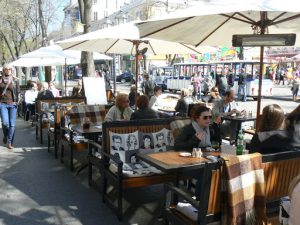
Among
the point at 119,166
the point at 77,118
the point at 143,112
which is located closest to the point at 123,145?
the point at 119,166

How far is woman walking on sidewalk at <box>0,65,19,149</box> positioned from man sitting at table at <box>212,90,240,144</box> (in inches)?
178

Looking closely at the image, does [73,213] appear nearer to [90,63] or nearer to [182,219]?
[182,219]

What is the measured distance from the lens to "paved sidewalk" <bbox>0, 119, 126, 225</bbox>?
15.8 feet

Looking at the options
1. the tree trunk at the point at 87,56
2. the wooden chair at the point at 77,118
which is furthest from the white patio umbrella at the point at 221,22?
the tree trunk at the point at 87,56

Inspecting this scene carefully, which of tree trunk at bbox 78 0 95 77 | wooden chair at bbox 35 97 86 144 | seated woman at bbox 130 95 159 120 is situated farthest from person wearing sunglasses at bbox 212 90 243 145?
tree trunk at bbox 78 0 95 77

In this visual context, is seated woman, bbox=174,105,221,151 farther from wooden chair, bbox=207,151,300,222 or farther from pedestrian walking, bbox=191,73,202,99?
pedestrian walking, bbox=191,73,202,99

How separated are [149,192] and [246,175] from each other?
2.78 meters

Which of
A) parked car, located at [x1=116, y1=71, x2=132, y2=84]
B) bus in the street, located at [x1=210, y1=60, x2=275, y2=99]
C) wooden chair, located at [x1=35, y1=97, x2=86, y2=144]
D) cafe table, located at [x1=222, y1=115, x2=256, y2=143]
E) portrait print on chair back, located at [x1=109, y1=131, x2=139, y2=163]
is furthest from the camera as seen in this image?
parked car, located at [x1=116, y1=71, x2=132, y2=84]

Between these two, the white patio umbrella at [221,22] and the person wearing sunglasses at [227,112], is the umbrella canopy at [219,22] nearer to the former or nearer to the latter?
the white patio umbrella at [221,22]

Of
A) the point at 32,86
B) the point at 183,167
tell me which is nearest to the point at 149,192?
the point at 183,167

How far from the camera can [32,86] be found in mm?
14031

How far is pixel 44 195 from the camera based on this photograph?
5668mm

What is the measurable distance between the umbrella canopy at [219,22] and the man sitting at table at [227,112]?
1877mm

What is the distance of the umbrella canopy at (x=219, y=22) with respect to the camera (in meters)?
3.87
